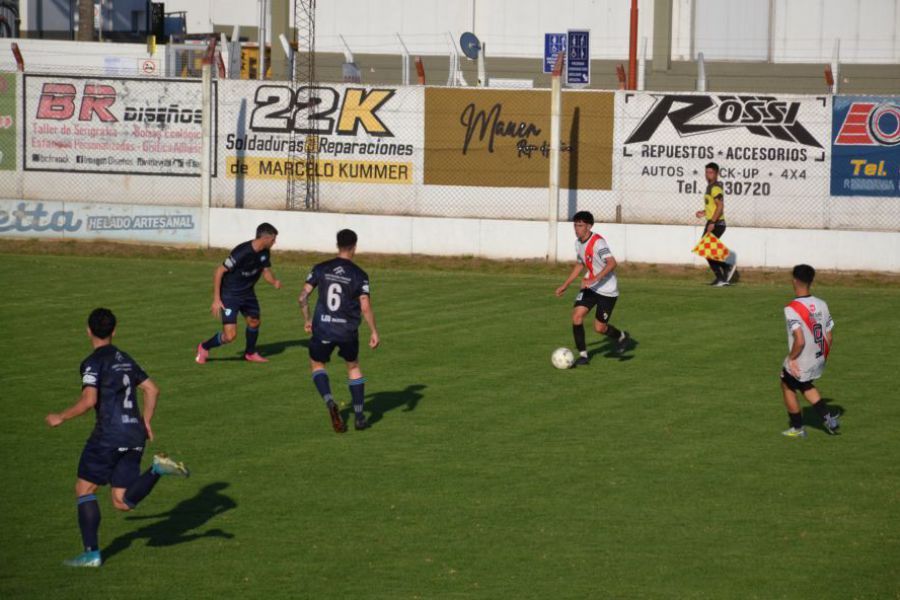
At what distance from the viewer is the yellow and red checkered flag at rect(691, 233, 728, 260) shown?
81.1ft

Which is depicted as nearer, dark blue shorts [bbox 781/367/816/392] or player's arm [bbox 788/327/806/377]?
player's arm [bbox 788/327/806/377]

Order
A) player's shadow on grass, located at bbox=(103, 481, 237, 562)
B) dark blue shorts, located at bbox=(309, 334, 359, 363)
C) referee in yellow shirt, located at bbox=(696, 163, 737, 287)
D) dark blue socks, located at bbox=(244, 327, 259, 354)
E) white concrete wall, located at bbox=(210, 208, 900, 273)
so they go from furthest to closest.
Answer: white concrete wall, located at bbox=(210, 208, 900, 273), referee in yellow shirt, located at bbox=(696, 163, 737, 287), dark blue socks, located at bbox=(244, 327, 259, 354), dark blue shorts, located at bbox=(309, 334, 359, 363), player's shadow on grass, located at bbox=(103, 481, 237, 562)

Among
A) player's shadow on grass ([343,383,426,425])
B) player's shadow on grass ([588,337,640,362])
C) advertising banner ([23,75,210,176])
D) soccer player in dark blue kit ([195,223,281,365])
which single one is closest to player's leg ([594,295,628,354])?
player's shadow on grass ([588,337,640,362])

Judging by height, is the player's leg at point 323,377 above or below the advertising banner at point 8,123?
A: below

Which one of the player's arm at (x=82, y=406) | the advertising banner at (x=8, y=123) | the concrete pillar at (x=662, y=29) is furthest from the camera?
the concrete pillar at (x=662, y=29)

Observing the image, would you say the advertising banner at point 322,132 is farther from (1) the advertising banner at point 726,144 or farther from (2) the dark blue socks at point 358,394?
(2) the dark blue socks at point 358,394

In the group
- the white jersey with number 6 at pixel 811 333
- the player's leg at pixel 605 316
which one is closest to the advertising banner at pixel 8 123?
the player's leg at pixel 605 316

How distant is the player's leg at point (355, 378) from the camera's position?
13.5 meters

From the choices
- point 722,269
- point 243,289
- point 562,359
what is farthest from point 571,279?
point 722,269

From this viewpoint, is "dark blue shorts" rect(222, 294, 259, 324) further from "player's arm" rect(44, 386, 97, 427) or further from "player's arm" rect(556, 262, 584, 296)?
"player's arm" rect(44, 386, 97, 427)

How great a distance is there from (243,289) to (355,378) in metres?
4.12

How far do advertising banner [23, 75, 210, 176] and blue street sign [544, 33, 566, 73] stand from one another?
981 cm

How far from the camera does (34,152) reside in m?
31.1

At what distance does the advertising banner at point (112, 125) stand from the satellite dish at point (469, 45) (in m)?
12.0
